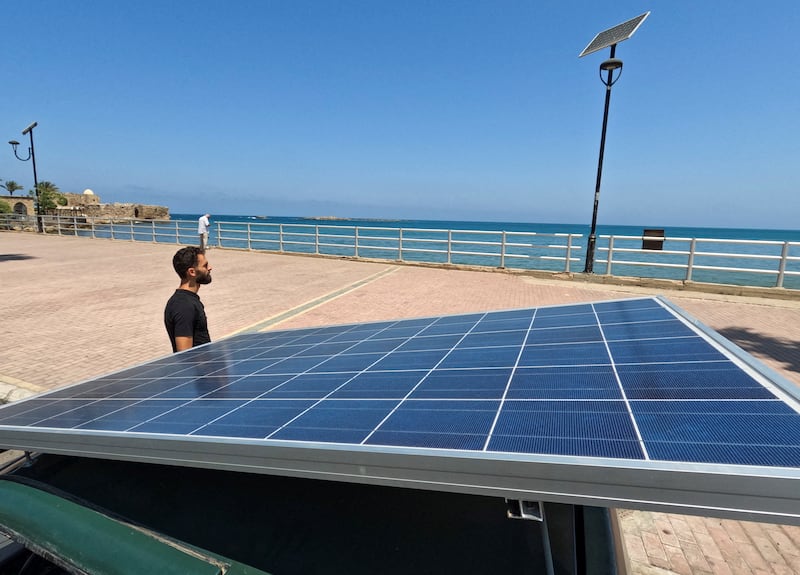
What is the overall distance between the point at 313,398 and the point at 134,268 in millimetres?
17599

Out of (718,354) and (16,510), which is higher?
(718,354)

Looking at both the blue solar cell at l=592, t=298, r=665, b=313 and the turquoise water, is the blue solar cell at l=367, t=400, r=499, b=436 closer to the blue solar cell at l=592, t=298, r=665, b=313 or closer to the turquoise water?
the blue solar cell at l=592, t=298, r=665, b=313

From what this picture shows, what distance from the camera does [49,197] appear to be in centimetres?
7312

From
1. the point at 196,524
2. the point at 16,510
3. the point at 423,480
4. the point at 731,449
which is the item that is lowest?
the point at 196,524

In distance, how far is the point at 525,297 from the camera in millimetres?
11469

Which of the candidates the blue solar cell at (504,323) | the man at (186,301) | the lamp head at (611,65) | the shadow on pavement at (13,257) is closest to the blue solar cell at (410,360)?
the blue solar cell at (504,323)

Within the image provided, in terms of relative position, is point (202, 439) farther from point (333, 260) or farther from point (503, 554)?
point (333, 260)

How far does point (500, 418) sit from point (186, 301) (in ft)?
11.3

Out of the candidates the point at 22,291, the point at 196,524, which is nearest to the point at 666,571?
the point at 196,524

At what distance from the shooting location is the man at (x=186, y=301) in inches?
155

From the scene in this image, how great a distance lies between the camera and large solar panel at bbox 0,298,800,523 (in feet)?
3.46

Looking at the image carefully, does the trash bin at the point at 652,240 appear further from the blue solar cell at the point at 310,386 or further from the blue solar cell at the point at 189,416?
the blue solar cell at the point at 189,416

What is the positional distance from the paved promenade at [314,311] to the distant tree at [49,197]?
217ft

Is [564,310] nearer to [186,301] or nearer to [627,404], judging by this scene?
[627,404]
